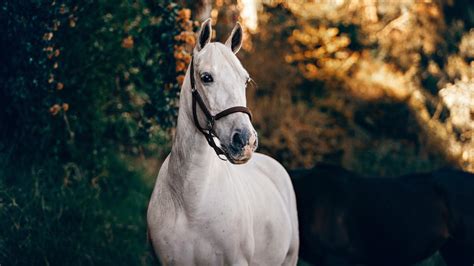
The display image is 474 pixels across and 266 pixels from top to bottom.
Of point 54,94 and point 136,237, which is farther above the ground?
point 54,94

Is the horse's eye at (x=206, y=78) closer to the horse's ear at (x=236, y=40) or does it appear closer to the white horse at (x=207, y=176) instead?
the white horse at (x=207, y=176)

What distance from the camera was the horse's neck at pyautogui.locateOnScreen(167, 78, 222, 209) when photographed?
3830 mm

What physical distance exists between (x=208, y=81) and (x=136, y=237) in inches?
126

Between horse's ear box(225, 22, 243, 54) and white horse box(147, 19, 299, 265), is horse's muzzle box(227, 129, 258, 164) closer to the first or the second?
white horse box(147, 19, 299, 265)

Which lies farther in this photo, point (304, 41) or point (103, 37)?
point (304, 41)

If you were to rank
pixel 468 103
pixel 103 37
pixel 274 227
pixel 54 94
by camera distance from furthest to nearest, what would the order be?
pixel 468 103
pixel 103 37
pixel 54 94
pixel 274 227

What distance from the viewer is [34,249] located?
5465 mm

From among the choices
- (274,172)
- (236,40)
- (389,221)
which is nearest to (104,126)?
(274,172)

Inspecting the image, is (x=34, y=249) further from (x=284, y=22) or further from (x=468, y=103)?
(x=468, y=103)

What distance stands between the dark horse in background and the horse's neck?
6.50 feet

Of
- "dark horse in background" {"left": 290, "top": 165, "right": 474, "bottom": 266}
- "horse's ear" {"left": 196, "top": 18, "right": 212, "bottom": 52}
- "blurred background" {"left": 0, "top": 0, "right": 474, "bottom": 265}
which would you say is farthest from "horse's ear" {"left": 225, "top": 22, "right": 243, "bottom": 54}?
"blurred background" {"left": 0, "top": 0, "right": 474, "bottom": 265}

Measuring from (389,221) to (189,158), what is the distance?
8.10ft

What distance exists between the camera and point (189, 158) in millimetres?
3842

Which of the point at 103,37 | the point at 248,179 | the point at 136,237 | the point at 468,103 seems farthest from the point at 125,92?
the point at 468,103
